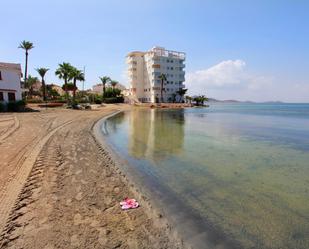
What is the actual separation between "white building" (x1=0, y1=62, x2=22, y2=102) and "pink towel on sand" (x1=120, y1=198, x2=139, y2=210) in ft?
126

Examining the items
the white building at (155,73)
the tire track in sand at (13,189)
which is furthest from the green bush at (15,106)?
the white building at (155,73)

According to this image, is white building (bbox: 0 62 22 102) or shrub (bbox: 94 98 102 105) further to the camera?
shrub (bbox: 94 98 102 105)

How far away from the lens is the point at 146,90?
301 feet

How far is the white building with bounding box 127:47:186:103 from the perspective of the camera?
284ft

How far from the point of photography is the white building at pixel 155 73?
86.5 metres

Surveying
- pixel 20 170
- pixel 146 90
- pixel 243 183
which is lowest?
pixel 243 183

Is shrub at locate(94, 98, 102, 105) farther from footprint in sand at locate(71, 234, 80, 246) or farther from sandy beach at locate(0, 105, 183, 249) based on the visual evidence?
footprint in sand at locate(71, 234, 80, 246)

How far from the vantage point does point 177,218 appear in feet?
19.6

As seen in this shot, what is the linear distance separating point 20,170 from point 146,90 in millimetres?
85105

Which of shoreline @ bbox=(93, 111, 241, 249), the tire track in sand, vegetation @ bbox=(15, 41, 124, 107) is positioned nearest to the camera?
shoreline @ bbox=(93, 111, 241, 249)

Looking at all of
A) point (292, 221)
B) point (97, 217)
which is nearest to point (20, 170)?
point (97, 217)

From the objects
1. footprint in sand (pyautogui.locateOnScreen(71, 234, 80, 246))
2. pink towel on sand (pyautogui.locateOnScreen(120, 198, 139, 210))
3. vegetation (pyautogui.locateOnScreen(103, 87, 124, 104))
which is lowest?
pink towel on sand (pyautogui.locateOnScreen(120, 198, 139, 210))

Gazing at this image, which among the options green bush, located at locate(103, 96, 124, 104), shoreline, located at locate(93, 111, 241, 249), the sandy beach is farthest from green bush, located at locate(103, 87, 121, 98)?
shoreline, located at locate(93, 111, 241, 249)

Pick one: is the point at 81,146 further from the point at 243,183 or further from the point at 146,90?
the point at 146,90
